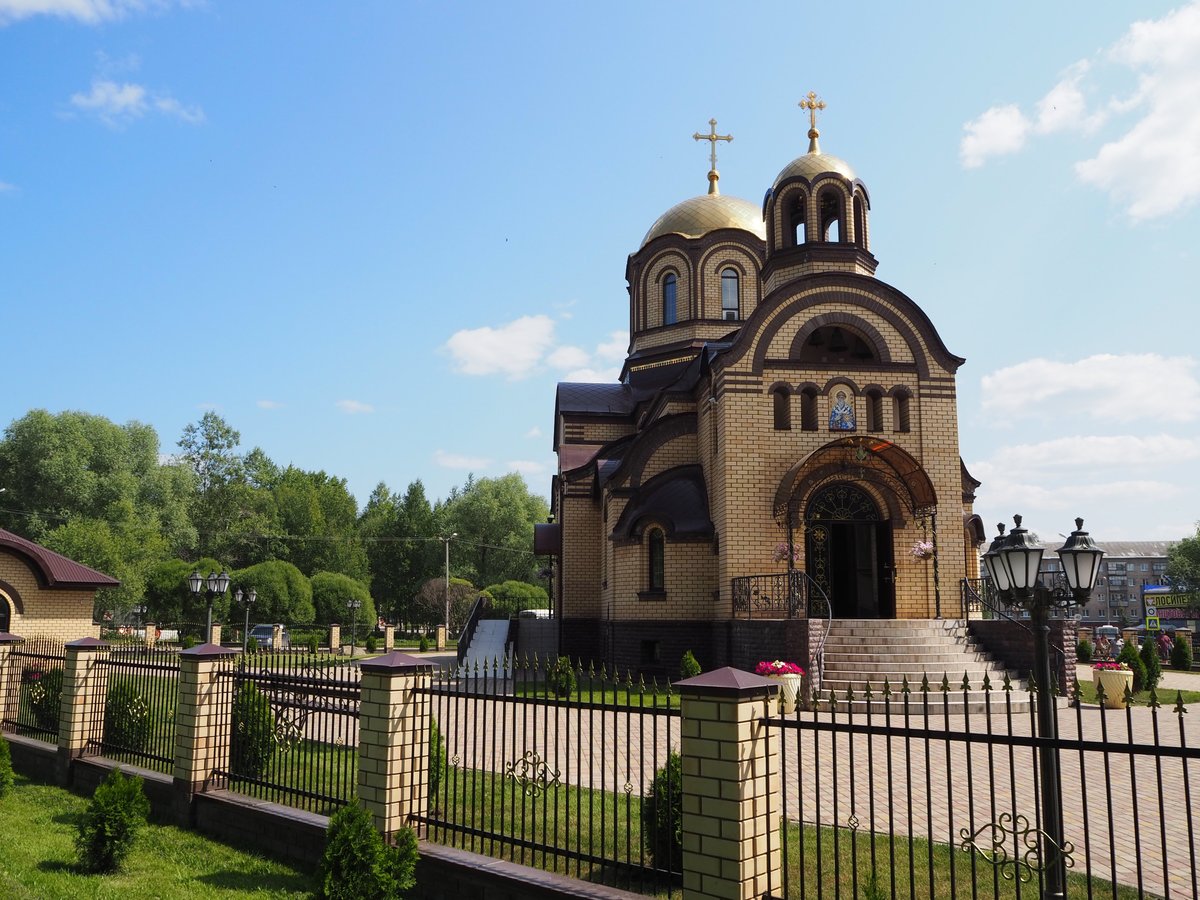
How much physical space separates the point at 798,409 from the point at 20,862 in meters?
13.2

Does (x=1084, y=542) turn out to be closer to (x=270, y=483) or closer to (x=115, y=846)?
(x=115, y=846)

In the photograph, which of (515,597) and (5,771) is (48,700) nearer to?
(5,771)

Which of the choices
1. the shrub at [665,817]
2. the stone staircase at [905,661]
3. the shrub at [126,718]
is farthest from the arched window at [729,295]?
the shrub at [665,817]

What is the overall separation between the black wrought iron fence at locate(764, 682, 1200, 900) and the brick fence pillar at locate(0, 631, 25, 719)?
910 cm

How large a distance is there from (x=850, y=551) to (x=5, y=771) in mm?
13336

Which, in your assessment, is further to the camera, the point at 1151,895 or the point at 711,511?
the point at 711,511

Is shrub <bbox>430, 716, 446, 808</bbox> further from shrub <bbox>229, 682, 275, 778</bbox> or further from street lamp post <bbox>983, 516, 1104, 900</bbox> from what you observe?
street lamp post <bbox>983, 516, 1104, 900</bbox>

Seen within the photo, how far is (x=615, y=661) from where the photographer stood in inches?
702

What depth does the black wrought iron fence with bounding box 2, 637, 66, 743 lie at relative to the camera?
10.4m

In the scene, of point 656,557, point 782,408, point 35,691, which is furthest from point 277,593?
point 35,691

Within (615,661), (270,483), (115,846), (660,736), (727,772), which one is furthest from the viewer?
(270,483)

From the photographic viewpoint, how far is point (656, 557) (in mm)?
17750

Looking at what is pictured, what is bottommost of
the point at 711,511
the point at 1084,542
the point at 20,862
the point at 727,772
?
the point at 20,862

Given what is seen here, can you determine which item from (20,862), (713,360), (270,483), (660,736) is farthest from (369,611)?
(20,862)
